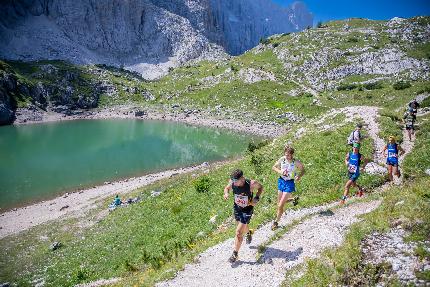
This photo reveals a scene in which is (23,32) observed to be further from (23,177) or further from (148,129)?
(23,177)

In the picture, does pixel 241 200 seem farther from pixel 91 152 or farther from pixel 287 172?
pixel 91 152

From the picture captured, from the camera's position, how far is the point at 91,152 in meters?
74.7

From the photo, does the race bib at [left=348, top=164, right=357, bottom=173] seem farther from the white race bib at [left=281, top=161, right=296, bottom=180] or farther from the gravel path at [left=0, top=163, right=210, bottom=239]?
the gravel path at [left=0, top=163, right=210, bottom=239]

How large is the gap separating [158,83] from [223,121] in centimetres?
6969

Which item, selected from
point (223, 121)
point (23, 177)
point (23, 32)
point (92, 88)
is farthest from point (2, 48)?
point (23, 177)

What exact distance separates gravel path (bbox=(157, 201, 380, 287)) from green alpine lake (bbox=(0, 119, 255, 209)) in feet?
132

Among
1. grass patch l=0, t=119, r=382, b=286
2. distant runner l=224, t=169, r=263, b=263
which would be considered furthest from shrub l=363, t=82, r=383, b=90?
distant runner l=224, t=169, r=263, b=263

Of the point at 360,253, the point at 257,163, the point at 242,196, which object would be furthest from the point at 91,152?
the point at 360,253

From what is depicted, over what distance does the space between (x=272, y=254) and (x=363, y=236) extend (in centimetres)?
385

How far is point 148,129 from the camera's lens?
10300cm

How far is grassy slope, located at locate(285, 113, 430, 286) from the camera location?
35.6 ft

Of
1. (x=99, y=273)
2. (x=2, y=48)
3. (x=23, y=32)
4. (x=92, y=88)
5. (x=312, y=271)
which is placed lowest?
(x=99, y=273)

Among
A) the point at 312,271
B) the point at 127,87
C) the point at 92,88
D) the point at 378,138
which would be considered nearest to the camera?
the point at 312,271

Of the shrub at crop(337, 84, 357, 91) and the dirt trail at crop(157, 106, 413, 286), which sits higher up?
the shrub at crop(337, 84, 357, 91)
